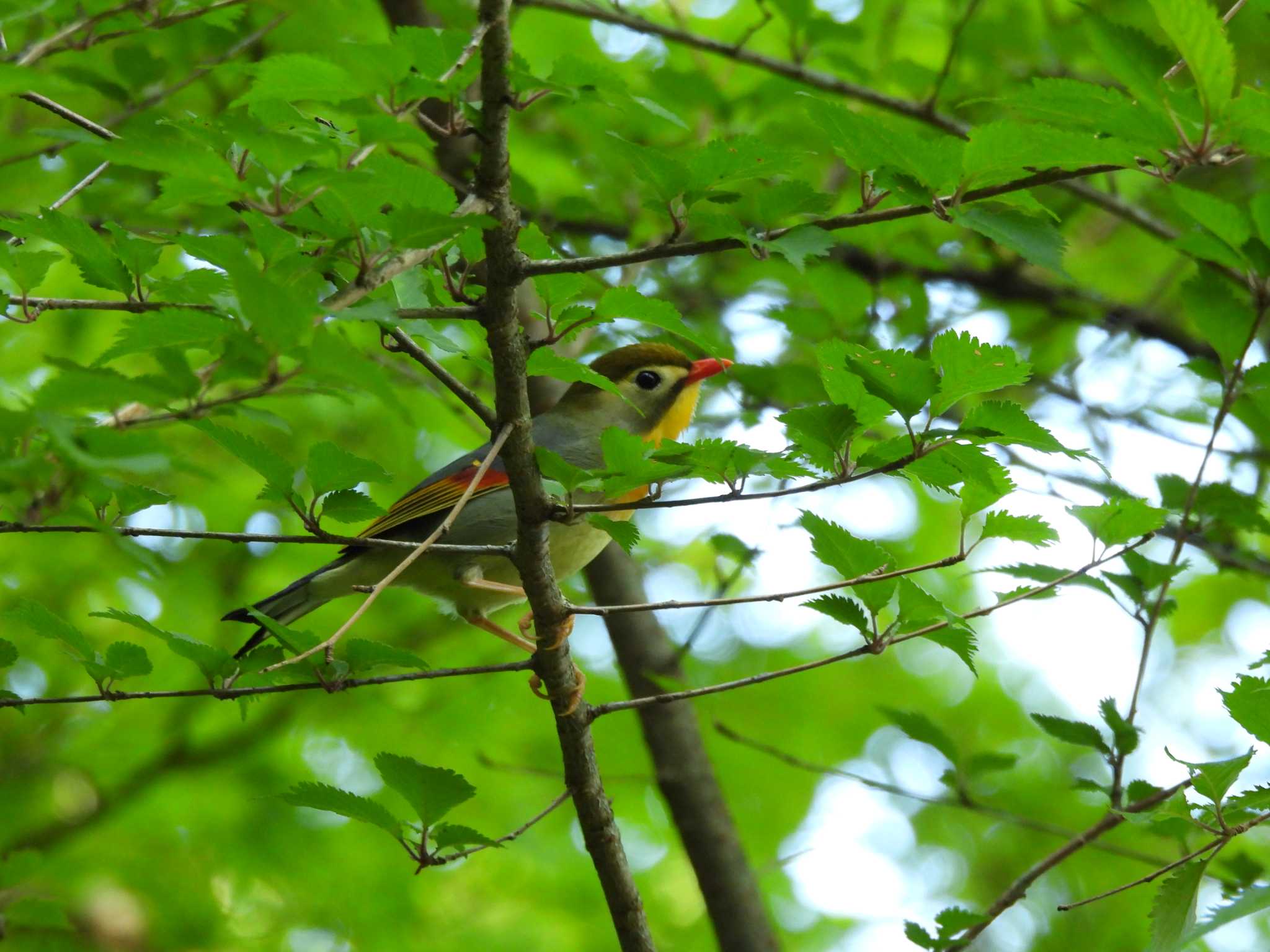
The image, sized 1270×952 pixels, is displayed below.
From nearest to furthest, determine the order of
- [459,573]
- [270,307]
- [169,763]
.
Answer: [270,307] → [459,573] → [169,763]

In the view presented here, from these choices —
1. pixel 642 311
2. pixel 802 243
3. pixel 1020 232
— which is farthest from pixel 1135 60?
pixel 642 311

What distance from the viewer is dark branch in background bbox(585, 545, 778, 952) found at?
5.00 m

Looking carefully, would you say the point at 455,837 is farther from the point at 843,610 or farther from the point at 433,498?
the point at 433,498

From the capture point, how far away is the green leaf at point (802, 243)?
2.22 metres

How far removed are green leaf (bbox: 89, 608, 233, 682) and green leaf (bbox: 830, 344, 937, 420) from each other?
60.0 inches

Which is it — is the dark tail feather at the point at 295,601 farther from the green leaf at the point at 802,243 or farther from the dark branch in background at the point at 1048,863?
the green leaf at the point at 802,243

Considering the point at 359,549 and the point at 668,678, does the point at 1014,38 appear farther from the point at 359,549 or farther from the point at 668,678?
the point at 359,549

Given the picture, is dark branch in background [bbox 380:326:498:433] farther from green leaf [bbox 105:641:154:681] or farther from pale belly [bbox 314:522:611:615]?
pale belly [bbox 314:522:611:615]

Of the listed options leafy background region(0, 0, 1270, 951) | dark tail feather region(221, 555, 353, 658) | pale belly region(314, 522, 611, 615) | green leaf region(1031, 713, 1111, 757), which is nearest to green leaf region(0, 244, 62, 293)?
leafy background region(0, 0, 1270, 951)

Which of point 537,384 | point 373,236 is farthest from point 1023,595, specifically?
point 537,384

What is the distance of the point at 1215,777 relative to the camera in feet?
7.95

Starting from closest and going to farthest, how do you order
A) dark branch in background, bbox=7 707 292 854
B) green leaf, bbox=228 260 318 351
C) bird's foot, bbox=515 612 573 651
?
green leaf, bbox=228 260 318 351
bird's foot, bbox=515 612 573 651
dark branch in background, bbox=7 707 292 854

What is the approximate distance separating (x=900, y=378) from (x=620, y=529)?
0.68 metres

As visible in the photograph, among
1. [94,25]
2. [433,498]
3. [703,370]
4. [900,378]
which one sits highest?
[94,25]
